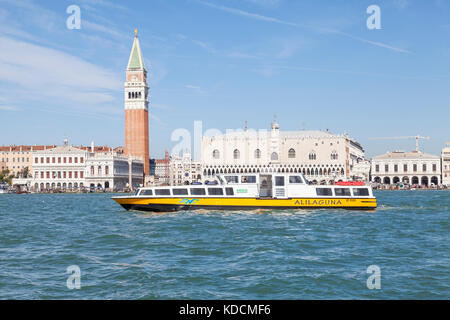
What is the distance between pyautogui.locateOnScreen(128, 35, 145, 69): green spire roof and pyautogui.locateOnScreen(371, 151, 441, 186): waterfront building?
2538 inches

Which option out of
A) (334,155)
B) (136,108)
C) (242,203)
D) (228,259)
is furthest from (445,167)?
(228,259)

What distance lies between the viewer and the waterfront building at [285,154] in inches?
4451

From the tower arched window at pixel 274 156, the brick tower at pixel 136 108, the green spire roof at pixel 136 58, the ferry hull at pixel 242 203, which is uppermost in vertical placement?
the green spire roof at pixel 136 58

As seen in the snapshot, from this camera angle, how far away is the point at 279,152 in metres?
113

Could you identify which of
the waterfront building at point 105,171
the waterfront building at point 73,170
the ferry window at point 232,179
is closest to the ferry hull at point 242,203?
the ferry window at point 232,179

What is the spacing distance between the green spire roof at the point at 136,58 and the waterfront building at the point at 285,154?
3278 centimetres

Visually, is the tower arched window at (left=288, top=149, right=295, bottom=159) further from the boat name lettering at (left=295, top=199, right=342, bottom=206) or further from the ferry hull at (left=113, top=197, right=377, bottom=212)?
the boat name lettering at (left=295, top=199, right=342, bottom=206)

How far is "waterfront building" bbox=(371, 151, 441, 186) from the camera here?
118812 millimetres

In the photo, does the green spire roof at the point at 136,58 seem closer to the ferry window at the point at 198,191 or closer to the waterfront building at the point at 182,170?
the waterfront building at the point at 182,170

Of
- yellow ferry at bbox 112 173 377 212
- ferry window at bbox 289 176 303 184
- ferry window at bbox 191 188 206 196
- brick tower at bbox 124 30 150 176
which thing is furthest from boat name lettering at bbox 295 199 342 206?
brick tower at bbox 124 30 150 176
